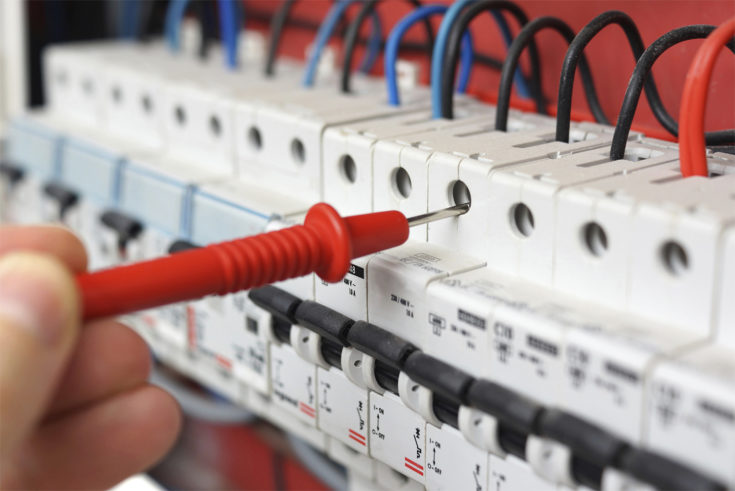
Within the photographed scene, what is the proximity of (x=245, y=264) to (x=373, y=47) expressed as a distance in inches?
24.2

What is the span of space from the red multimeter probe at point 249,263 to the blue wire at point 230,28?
551mm

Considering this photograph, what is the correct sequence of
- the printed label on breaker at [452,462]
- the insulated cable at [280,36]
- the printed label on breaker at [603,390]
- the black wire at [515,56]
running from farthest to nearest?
the insulated cable at [280,36] < the black wire at [515,56] < the printed label on breaker at [452,462] < the printed label on breaker at [603,390]

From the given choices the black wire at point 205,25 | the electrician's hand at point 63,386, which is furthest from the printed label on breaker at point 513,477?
the black wire at point 205,25

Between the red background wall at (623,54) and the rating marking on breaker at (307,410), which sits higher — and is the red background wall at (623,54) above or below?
above

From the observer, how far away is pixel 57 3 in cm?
138

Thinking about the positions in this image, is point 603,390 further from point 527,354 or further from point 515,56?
point 515,56

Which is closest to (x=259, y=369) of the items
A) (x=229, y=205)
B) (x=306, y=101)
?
A: (x=229, y=205)

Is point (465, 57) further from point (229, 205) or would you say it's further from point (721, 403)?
point (721, 403)

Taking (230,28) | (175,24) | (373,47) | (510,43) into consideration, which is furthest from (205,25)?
(510,43)

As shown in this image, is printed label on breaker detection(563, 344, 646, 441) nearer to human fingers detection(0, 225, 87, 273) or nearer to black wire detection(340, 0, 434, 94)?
human fingers detection(0, 225, 87, 273)

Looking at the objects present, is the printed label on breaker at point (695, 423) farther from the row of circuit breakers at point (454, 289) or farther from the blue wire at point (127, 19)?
the blue wire at point (127, 19)

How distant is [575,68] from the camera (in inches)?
28.6

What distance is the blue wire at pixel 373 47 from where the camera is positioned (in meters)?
1.12

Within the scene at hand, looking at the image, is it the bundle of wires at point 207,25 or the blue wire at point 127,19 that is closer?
the bundle of wires at point 207,25
